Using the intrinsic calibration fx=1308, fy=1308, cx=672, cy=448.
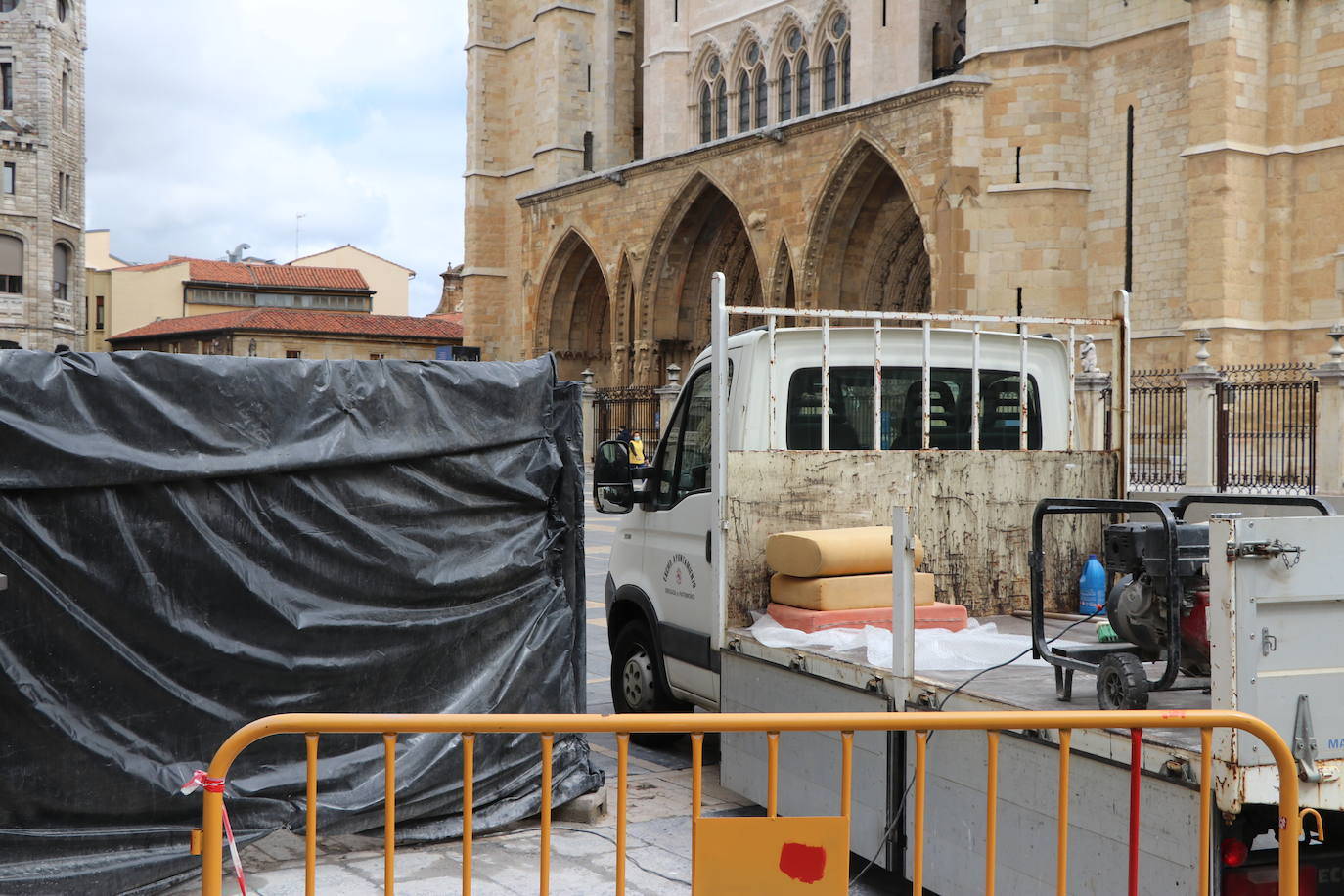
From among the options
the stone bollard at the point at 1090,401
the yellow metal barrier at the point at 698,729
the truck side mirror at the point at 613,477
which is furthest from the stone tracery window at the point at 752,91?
the yellow metal barrier at the point at 698,729

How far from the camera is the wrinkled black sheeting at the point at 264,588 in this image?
15.2 ft

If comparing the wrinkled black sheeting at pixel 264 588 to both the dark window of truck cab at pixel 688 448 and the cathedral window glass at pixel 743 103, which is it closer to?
the dark window of truck cab at pixel 688 448

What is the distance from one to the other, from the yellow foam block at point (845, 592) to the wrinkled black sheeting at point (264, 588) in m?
0.95

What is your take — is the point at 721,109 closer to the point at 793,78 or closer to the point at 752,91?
the point at 752,91

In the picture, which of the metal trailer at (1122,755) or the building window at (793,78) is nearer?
the metal trailer at (1122,755)

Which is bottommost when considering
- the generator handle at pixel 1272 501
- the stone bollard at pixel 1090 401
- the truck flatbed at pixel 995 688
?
the truck flatbed at pixel 995 688

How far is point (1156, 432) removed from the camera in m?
20.8

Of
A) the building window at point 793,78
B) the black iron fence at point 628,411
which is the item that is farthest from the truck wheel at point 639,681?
the building window at point 793,78

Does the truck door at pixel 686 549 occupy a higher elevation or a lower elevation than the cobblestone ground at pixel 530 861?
higher

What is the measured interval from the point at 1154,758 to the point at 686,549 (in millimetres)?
3207

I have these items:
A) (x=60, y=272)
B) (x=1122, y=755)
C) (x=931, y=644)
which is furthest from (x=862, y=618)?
(x=60, y=272)

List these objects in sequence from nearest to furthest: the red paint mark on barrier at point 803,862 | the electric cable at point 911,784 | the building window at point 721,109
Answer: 1. the red paint mark on barrier at point 803,862
2. the electric cable at point 911,784
3. the building window at point 721,109

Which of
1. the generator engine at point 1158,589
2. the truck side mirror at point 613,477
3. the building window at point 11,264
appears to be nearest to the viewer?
the generator engine at point 1158,589

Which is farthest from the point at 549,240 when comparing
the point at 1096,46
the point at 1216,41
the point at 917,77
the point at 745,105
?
the point at 1216,41
